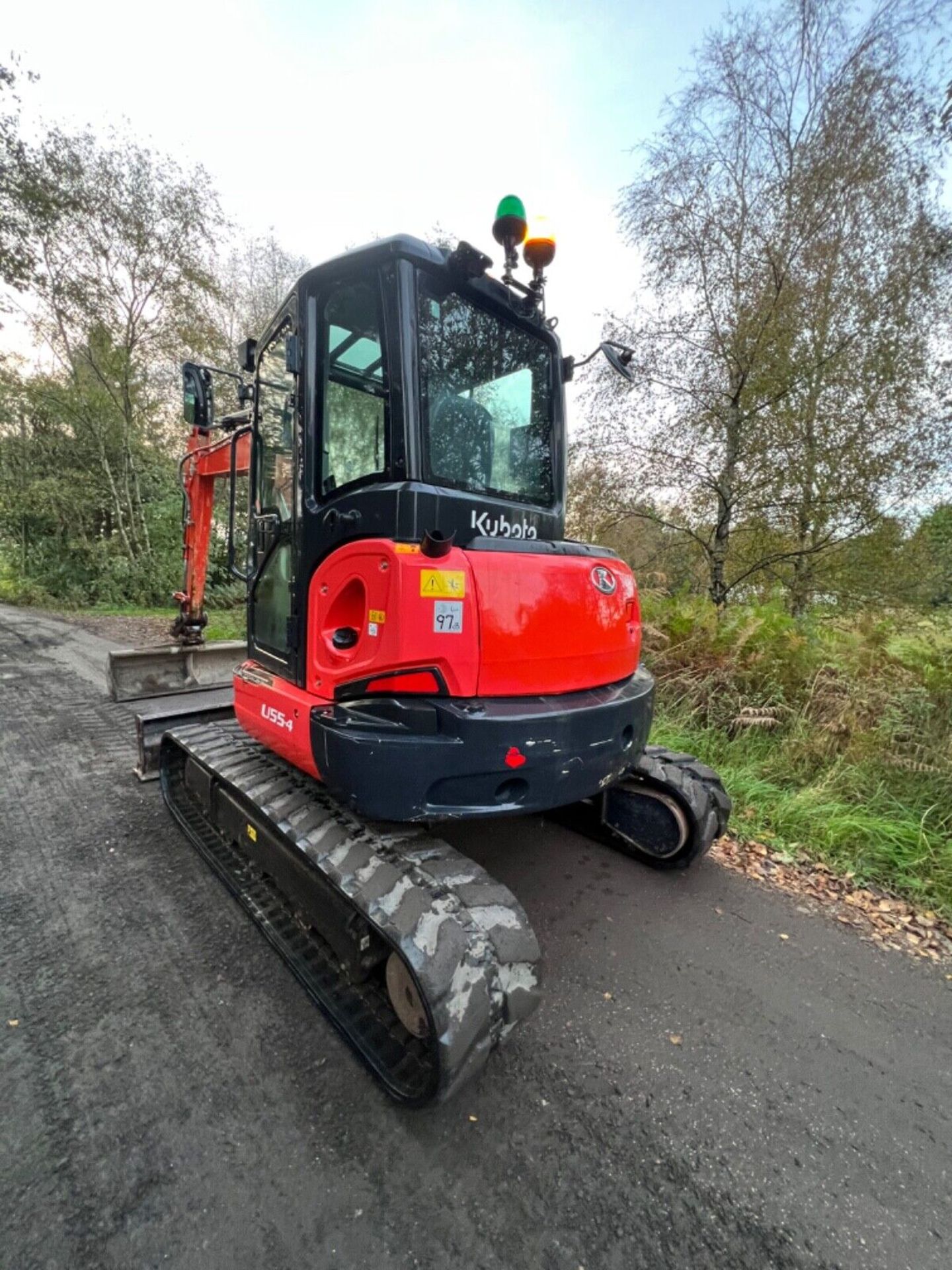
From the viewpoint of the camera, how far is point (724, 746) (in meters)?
4.34

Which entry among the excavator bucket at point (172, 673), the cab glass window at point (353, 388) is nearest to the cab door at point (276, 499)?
the cab glass window at point (353, 388)

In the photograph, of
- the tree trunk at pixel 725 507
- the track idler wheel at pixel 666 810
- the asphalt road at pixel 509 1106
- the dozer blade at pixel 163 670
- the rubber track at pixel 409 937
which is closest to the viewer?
the asphalt road at pixel 509 1106

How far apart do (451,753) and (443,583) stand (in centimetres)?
56

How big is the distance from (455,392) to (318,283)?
70cm

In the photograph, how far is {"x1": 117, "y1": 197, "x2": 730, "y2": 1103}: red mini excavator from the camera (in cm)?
177

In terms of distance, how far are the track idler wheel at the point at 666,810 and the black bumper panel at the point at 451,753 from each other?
0.97 metres

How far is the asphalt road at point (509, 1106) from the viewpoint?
4.51ft

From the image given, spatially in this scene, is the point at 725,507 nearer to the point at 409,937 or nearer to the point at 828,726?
the point at 828,726

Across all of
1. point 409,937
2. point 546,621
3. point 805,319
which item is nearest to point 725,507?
point 805,319

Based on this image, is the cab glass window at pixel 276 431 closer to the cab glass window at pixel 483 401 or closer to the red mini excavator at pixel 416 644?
the red mini excavator at pixel 416 644

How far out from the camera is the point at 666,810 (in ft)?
9.65

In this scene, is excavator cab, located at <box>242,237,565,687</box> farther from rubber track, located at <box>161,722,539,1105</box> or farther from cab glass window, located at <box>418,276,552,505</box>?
rubber track, located at <box>161,722,539,1105</box>

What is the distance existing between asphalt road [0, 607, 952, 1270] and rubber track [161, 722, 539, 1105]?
0.36ft

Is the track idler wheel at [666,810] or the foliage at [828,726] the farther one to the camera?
the foliage at [828,726]
